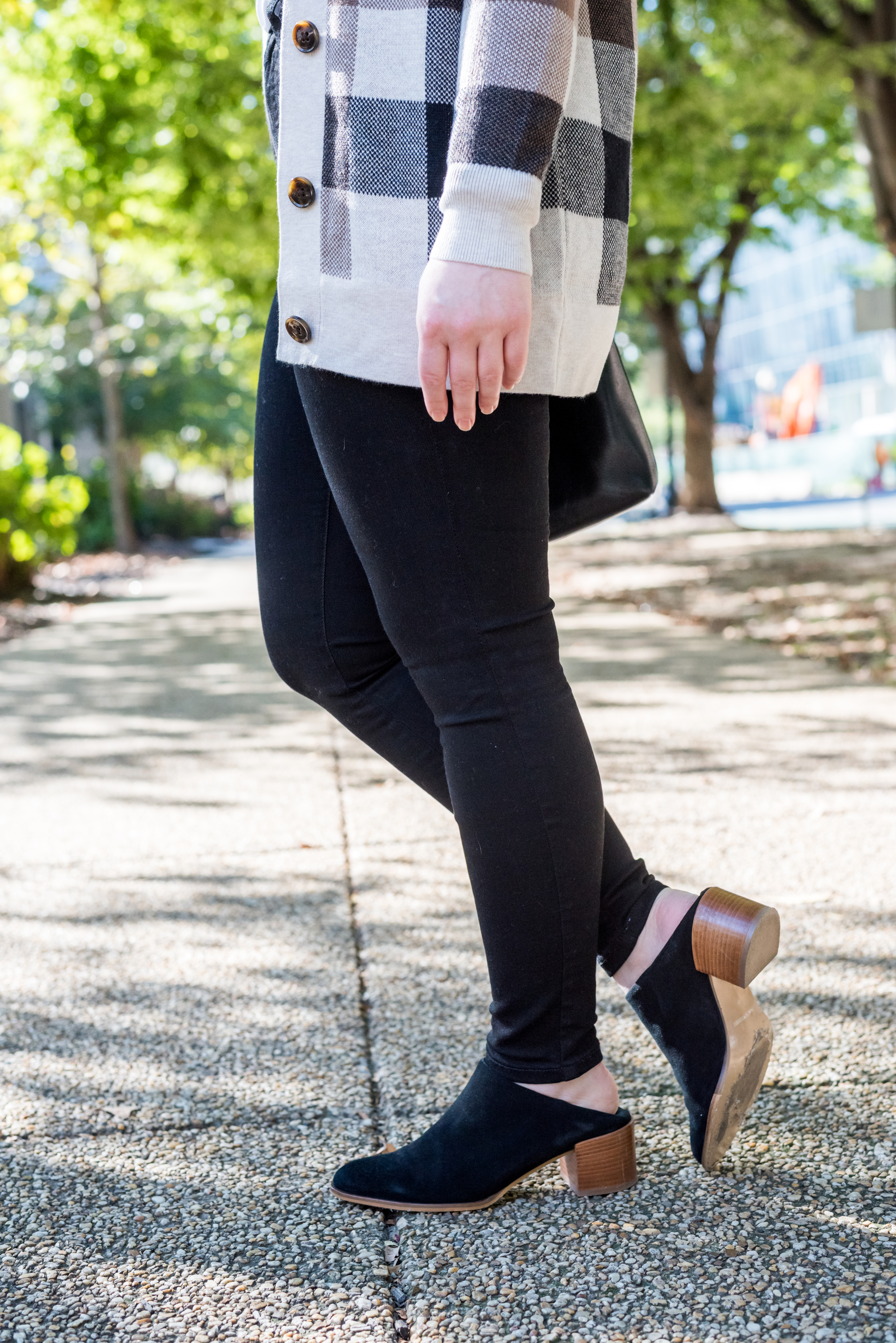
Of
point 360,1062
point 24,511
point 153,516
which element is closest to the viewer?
point 360,1062

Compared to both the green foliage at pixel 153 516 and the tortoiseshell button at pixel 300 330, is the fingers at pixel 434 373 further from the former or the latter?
the green foliage at pixel 153 516

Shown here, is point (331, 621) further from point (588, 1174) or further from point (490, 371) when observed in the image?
point (588, 1174)

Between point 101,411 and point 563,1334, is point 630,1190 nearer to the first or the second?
point 563,1334

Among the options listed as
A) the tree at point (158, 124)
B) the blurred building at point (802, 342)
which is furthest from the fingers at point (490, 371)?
the blurred building at point (802, 342)

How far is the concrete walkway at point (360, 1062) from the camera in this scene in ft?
4.67

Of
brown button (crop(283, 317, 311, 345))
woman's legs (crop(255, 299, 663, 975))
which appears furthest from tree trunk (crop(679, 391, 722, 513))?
brown button (crop(283, 317, 311, 345))

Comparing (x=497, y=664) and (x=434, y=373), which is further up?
(x=434, y=373)

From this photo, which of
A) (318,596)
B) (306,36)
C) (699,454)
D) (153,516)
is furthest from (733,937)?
(153,516)

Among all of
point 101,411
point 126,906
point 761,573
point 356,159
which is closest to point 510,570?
point 356,159

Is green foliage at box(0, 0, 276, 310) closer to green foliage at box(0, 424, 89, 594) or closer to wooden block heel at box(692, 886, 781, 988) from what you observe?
green foliage at box(0, 424, 89, 594)

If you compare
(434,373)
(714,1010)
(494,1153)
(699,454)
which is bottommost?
(494,1153)

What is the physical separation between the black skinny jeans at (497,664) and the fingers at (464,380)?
6 cm

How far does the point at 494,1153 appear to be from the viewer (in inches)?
61.8

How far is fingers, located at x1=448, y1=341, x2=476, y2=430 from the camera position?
1.34m
